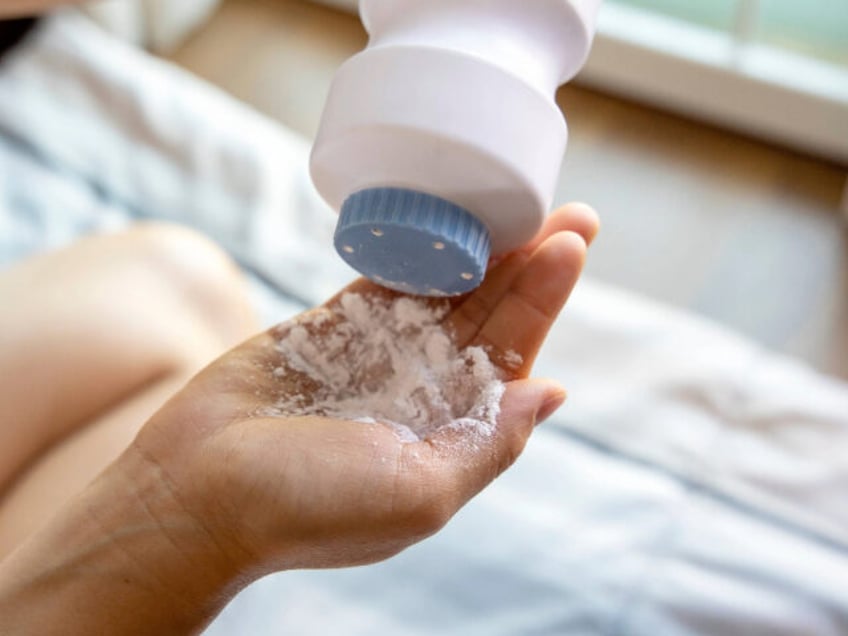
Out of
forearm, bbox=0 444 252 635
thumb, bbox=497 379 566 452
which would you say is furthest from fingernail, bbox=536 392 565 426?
forearm, bbox=0 444 252 635

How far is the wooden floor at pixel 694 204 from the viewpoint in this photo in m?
1.23

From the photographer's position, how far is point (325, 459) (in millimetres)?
540

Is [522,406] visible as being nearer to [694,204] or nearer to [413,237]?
[413,237]

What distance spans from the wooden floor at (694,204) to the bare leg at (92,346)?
567 millimetres

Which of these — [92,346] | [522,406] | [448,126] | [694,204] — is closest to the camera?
[448,126]

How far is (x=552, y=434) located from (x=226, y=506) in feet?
1.44

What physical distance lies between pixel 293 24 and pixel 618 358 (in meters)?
0.86

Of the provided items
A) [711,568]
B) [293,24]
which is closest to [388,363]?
[711,568]

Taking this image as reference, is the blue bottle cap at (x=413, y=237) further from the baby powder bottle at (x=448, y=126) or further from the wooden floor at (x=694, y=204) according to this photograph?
the wooden floor at (x=694, y=204)

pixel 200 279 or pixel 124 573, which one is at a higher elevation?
pixel 200 279

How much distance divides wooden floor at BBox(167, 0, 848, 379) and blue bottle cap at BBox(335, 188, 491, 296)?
0.74 metres

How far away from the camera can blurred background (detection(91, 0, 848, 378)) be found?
4.09 ft

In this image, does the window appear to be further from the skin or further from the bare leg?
the skin

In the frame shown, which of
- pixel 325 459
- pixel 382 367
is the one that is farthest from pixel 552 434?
pixel 325 459
